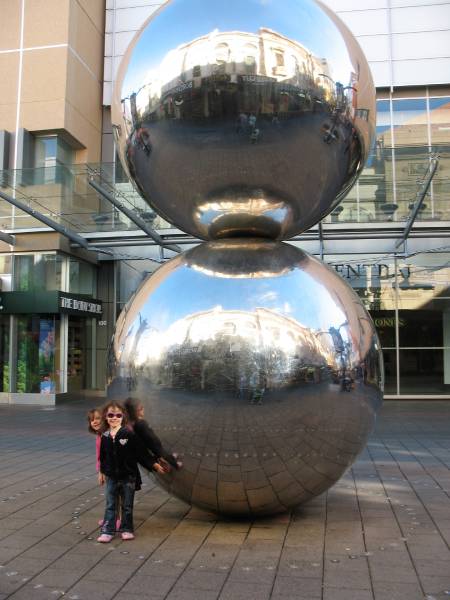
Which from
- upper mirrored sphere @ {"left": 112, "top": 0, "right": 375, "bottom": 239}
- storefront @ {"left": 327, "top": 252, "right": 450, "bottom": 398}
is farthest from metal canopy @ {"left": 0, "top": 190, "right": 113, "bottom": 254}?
upper mirrored sphere @ {"left": 112, "top": 0, "right": 375, "bottom": 239}

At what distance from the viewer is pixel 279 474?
165 inches

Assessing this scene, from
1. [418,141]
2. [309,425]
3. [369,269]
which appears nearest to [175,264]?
[309,425]

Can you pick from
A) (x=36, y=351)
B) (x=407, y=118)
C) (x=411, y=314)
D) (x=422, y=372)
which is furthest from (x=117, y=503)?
(x=407, y=118)

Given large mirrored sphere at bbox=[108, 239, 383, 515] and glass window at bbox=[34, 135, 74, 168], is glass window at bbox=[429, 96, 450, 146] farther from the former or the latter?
large mirrored sphere at bbox=[108, 239, 383, 515]

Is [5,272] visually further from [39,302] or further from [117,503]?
[117,503]

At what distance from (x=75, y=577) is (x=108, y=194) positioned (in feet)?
40.7

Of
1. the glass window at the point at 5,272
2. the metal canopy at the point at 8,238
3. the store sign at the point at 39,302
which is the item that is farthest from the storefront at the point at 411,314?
the glass window at the point at 5,272

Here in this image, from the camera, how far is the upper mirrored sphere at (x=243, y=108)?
13.1ft

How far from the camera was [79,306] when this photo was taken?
18.7m

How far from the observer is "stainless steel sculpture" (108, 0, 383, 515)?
13.1ft

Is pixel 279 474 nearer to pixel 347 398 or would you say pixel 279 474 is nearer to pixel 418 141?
pixel 347 398

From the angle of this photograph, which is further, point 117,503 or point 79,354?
point 79,354

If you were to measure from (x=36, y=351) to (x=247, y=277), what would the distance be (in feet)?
50.9

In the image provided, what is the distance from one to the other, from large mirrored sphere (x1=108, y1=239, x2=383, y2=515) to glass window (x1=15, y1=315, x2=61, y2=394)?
48.0ft
